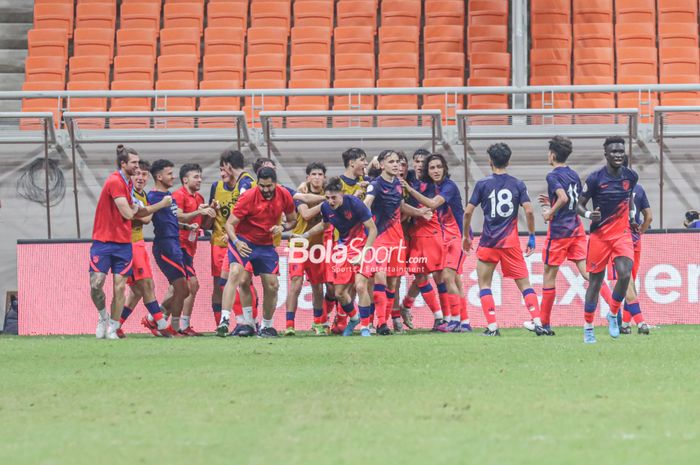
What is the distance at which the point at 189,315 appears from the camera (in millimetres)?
16688

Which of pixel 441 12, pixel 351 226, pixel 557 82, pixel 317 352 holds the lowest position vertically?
pixel 317 352

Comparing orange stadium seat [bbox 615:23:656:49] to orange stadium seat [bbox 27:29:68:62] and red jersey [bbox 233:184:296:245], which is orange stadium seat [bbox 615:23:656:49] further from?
red jersey [bbox 233:184:296:245]

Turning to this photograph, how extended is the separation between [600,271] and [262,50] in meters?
13.5

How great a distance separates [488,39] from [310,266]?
32.9ft

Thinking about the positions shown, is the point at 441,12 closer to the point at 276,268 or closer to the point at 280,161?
the point at 280,161

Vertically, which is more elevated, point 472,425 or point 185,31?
point 185,31

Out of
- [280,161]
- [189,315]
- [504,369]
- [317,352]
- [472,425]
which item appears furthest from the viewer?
[280,161]

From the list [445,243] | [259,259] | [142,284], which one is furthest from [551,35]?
[142,284]

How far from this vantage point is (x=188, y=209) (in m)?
16.7

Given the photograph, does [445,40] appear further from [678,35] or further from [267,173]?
[267,173]

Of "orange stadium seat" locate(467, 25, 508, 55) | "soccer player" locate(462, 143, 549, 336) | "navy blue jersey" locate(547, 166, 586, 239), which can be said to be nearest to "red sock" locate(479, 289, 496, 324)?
"soccer player" locate(462, 143, 549, 336)

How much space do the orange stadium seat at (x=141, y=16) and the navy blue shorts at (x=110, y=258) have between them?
11.4m

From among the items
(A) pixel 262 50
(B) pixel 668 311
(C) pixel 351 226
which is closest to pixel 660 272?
(B) pixel 668 311

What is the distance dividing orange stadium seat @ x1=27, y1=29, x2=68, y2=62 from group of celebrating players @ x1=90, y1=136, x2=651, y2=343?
934cm
